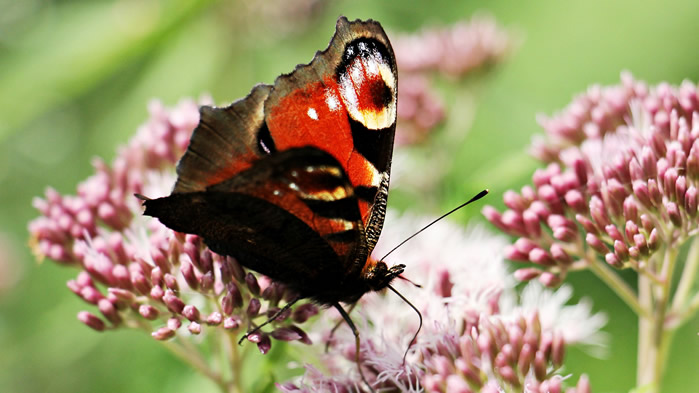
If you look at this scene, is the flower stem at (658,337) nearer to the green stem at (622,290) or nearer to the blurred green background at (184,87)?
the green stem at (622,290)

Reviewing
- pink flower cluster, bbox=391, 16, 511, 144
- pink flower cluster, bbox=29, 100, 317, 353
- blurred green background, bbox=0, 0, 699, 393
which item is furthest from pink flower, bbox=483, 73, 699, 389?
pink flower cluster, bbox=391, 16, 511, 144

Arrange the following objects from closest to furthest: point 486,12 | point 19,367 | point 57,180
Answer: point 19,367, point 57,180, point 486,12

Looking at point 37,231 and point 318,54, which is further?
point 37,231

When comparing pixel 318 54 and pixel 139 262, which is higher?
pixel 318 54

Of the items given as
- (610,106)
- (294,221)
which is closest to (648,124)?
(610,106)

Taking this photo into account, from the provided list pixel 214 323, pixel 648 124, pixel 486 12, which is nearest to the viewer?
pixel 214 323

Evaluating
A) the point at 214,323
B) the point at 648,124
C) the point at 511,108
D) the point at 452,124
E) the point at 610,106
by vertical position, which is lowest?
the point at 214,323

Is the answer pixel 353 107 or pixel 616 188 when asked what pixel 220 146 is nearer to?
pixel 353 107

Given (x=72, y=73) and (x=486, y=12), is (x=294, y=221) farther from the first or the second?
(x=486, y=12)

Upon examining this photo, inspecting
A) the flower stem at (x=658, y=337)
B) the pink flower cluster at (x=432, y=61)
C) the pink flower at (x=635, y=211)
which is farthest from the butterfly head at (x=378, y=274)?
the pink flower cluster at (x=432, y=61)
